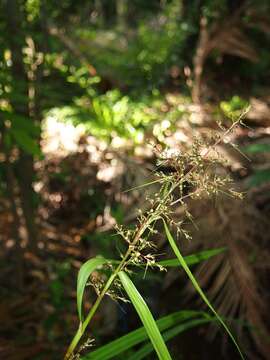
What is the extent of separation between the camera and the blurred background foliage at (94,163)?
6.33ft

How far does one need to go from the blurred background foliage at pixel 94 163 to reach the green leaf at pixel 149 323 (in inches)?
8.9

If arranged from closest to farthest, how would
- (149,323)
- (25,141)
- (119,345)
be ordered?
(149,323), (119,345), (25,141)

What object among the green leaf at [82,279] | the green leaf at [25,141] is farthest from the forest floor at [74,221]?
the green leaf at [82,279]

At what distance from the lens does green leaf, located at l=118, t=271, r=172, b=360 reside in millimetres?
528

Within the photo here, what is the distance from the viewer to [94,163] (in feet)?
10.3

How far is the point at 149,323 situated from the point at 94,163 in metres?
2.65

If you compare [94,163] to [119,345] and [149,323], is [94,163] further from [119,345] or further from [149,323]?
[149,323]

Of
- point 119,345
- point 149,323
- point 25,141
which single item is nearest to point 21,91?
point 25,141

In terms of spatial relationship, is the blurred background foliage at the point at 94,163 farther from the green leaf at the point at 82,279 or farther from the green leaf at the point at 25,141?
the green leaf at the point at 82,279

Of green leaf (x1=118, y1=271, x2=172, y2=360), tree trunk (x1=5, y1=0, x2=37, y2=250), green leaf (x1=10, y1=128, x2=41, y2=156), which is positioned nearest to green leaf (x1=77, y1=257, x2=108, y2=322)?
green leaf (x1=118, y1=271, x2=172, y2=360)

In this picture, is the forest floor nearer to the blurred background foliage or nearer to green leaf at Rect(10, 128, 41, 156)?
the blurred background foliage

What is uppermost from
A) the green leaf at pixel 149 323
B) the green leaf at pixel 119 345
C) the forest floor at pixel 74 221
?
the green leaf at pixel 149 323

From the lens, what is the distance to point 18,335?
2045 millimetres

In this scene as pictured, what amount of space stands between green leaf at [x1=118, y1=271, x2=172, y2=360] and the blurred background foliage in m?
0.23
